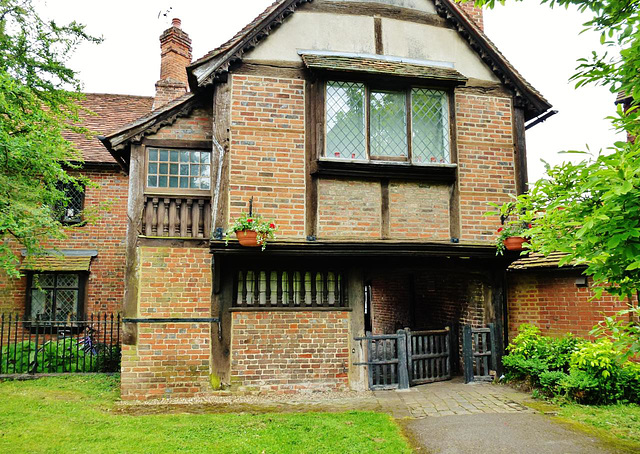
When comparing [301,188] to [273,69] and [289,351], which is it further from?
[289,351]

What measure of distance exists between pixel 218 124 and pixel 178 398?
487 centimetres

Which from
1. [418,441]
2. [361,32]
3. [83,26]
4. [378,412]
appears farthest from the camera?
[83,26]

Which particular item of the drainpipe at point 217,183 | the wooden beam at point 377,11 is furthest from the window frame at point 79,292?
the wooden beam at point 377,11

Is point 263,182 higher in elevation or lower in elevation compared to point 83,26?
lower

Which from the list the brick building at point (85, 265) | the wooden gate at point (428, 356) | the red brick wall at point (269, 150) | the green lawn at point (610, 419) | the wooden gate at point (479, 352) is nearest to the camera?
the green lawn at point (610, 419)

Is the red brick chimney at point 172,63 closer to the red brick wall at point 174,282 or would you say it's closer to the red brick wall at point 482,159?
the red brick wall at point 174,282

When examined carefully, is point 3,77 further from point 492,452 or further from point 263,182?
point 492,452

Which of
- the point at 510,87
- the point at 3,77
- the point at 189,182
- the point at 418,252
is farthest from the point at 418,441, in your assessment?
the point at 3,77

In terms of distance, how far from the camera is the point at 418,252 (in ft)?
27.8

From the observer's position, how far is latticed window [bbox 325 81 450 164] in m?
8.43

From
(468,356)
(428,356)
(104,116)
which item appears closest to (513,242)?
(468,356)

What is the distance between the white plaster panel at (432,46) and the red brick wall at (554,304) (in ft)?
13.9

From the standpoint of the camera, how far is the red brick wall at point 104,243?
13383 millimetres

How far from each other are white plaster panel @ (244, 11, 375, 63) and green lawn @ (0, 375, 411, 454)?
6146 millimetres
